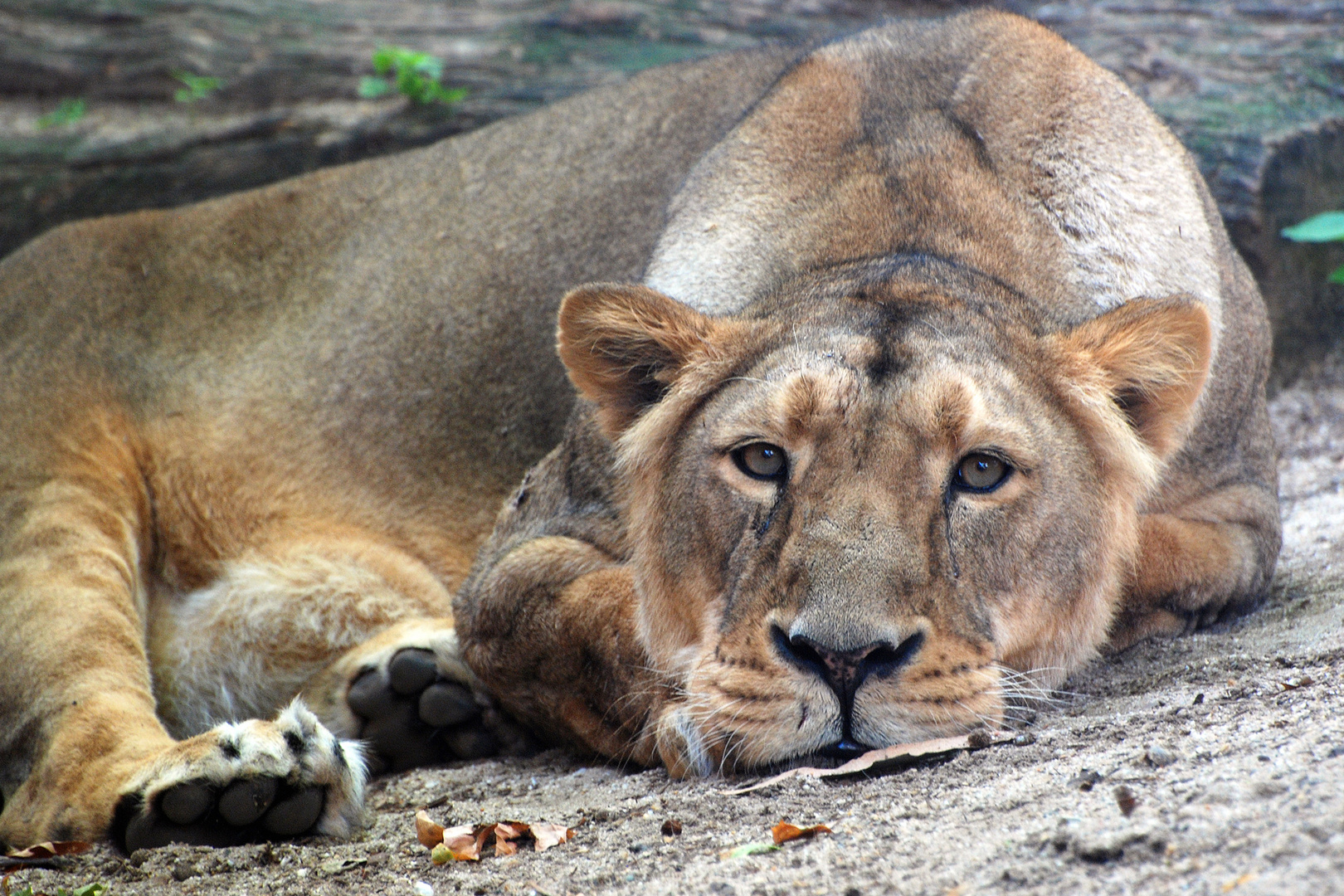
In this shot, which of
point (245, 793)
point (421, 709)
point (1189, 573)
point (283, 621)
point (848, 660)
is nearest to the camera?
point (848, 660)

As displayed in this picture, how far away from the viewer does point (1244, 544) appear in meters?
4.01

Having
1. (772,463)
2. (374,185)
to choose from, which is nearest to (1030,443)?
(772,463)

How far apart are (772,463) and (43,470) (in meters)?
3.03

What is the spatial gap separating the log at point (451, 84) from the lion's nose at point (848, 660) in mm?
4317

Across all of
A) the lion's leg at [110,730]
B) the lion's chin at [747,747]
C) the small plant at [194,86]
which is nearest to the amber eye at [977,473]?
the lion's chin at [747,747]

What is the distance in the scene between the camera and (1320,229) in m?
6.06

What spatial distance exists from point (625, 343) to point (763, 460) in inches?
23.7

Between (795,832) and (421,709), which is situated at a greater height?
(795,832)

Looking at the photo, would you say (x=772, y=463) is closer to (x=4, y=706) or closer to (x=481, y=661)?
(x=481, y=661)

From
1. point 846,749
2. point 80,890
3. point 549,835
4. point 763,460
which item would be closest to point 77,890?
point 80,890

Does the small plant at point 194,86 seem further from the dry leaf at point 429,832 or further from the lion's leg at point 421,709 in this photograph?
the dry leaf at point 429,832

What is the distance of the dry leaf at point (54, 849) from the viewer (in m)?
3.36

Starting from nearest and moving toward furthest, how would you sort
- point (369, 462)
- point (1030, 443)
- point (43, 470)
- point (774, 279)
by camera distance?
point (1030, 443) < point (774, 279) < point (43, 470) < point (369, 462)

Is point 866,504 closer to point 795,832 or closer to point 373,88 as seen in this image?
point 795,832
